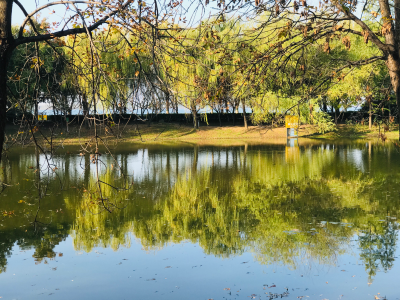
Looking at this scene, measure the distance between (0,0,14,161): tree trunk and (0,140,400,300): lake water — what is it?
2.62 ft

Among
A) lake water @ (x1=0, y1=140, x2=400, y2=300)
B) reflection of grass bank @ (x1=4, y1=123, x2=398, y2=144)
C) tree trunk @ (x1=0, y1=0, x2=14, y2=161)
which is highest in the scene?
tree trunk @ (x1=0, y1=0, x2=14, y2=161)

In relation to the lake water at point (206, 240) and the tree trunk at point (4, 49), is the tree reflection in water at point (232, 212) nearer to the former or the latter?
the lake water at point (206, 240)

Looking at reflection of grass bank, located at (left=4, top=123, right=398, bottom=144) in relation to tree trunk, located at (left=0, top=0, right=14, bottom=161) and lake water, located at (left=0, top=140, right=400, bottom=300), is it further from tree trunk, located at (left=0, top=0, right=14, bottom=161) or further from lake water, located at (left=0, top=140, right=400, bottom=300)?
tree trunk, located at (left=0, top=0, right=14, bottom=161)

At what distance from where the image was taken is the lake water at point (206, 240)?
19.4ft

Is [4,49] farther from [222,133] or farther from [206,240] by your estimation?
[222,133]

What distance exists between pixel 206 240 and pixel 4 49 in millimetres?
4745

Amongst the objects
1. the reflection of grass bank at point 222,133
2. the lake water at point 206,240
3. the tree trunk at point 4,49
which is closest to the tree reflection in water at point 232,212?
the lake water at point 206,240

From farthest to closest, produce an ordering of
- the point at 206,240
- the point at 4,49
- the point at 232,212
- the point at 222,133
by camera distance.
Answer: the point at 222,133, the point at 232,212, the point at 206,240, the point at 4,49

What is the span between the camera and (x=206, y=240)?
8.03 m

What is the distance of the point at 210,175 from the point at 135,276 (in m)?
10.0

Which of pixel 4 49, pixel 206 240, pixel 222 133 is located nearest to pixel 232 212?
pixel 206 240

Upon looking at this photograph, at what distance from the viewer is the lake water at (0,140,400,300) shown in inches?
232

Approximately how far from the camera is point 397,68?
6.09 meters

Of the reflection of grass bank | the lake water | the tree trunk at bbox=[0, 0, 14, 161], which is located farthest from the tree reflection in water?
the reflection of grass bank
